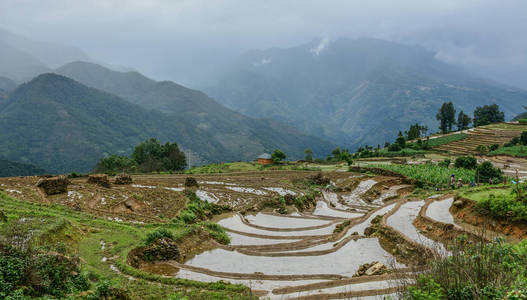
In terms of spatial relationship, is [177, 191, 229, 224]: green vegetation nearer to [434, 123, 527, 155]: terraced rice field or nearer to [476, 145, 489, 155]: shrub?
[476, 145, 489, 155]: shrub

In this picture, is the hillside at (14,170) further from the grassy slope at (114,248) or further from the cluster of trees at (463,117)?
the cluster of trees at (463,117)

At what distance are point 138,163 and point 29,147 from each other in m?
104

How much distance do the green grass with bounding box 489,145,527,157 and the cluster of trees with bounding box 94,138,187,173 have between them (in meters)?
68.2

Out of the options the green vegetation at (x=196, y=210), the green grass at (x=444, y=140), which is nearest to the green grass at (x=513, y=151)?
the green grass at (x=444, y=140)

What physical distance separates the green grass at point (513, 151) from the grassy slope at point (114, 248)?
2505 inches

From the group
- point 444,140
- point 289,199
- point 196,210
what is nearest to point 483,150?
point 444,140

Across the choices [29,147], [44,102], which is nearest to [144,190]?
[29,147]

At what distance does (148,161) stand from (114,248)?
6243 centimetres

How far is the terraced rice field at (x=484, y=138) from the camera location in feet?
Answer: 224

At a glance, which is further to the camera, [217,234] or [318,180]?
[318,180]

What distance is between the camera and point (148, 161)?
238 ft

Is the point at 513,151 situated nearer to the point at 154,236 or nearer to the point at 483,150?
the point at 483,150

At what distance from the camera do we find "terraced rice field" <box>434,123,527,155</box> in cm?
6831

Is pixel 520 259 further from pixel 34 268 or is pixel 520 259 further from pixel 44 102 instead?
pixel 44 102
